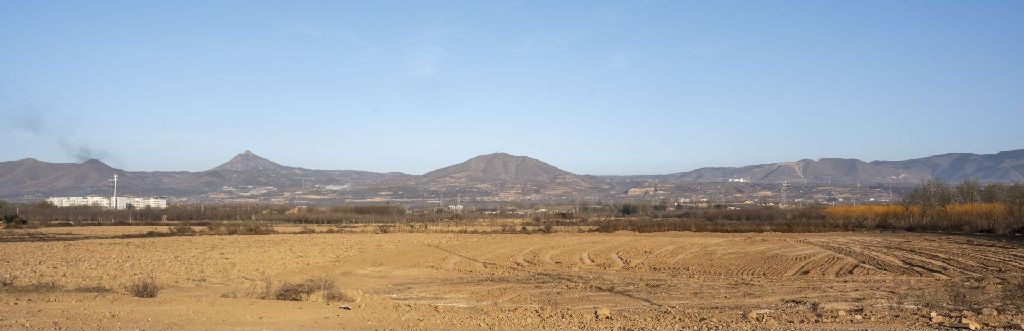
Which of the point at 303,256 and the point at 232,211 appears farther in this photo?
the point at 232,211

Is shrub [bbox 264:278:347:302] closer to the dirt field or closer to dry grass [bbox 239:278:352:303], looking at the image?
dry grass [bbox 239:278:352:303]

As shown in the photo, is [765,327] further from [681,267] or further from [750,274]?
[681,267]

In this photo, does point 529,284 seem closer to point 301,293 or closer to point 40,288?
point 301,293

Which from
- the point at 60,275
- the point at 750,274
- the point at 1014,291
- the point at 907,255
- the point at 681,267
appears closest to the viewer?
the point at 1014,291

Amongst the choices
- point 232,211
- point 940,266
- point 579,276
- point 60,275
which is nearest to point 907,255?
point 940,266

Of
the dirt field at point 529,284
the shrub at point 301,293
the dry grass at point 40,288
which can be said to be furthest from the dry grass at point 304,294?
the dry grass at point 40,288

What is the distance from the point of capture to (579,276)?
26.9 m

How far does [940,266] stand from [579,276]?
12957 millimetres

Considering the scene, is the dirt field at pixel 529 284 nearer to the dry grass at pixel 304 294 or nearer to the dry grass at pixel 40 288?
the dry grass at pixel 40 288

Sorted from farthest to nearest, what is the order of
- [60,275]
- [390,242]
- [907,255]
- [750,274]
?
[390,242] → [907,255] → [750,274] → [60,275]

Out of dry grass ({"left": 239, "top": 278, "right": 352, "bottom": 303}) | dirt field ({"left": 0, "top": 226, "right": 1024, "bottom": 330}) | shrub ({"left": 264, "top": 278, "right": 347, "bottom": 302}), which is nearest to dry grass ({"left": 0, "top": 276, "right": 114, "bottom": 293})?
dirt field ({"left": 0, "top": 226, "right": 1024, "bottom": 330})

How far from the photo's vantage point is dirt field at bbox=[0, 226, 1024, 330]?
14609 millimetres

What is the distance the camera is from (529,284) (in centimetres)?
2394

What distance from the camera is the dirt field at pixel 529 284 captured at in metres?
14.6
